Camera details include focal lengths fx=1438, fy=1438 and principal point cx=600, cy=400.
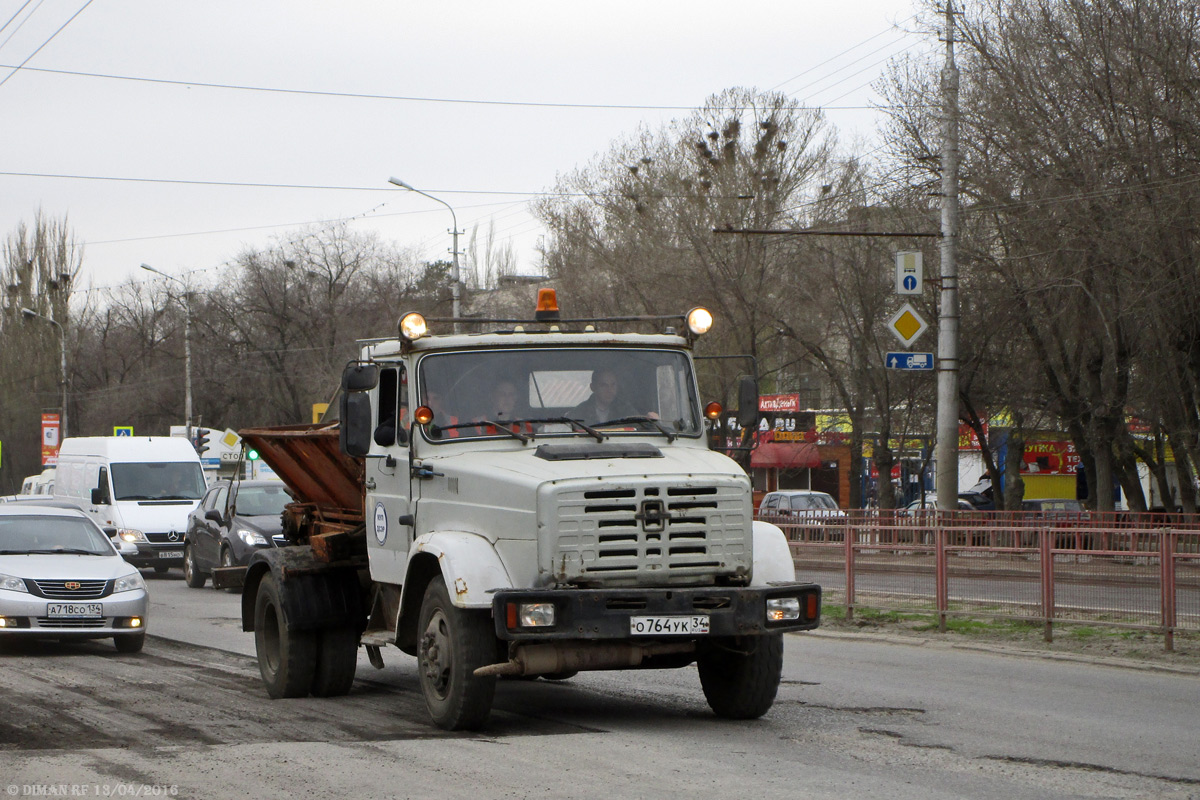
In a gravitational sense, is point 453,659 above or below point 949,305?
below

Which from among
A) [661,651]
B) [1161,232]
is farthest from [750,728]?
[1161,232]

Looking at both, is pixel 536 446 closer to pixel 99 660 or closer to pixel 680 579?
pixel 680 579

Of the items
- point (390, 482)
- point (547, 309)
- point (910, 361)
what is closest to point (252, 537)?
point (910, 361)

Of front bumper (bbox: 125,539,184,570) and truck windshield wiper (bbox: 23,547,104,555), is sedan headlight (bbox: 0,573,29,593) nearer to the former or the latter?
truck windshield wiper (bbox: 23,547,104,555)

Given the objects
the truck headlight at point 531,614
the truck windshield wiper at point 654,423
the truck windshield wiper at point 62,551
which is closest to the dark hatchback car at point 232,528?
the truck windshield wiper at point 62,551

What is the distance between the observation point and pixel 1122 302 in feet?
80.6

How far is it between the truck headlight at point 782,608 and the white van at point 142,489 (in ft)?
67.6

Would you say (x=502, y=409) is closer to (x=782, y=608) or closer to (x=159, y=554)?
(x=782, y=608)

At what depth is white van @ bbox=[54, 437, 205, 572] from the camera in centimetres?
2752

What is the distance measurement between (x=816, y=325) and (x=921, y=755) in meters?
→ 30.7

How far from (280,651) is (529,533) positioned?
10.4 ft

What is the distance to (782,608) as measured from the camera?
8.50m

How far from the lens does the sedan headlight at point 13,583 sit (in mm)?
13742

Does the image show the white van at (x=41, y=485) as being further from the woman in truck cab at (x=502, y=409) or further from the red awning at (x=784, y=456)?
the woman in truck cab at (x=502, y=409)
